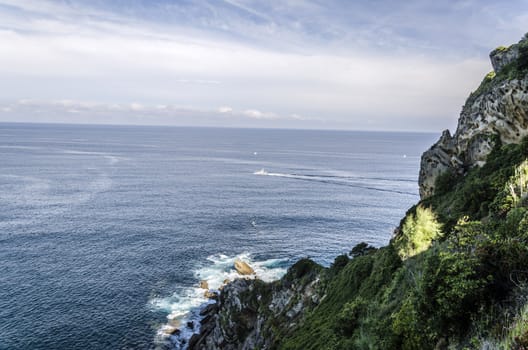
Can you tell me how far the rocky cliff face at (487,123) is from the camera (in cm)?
3922

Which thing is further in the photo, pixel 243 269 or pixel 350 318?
pixel 243 269

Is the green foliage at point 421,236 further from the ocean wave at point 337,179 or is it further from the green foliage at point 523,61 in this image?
the ocean wave at point 337,179

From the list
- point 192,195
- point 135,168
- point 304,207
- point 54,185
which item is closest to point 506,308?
point 304,207

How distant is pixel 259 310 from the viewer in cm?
5162

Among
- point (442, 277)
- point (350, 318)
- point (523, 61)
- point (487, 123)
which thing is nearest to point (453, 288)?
point (442, 277)

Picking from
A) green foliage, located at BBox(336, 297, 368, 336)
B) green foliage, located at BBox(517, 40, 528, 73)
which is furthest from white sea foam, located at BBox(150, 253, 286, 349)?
green foliage, located at BBox(517, 40, 528, 73)

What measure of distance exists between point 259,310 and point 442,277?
40.1 meters

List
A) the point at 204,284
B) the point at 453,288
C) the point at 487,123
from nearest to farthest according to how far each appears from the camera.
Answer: the point at 453,288 < the point at 487,123 < the point at 204,284

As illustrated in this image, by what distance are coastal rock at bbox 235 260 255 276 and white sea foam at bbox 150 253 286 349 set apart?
1.08 meters

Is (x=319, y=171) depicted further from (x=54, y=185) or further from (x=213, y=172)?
(x=54, y=185)

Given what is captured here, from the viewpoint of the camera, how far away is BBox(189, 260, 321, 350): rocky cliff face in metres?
44.9

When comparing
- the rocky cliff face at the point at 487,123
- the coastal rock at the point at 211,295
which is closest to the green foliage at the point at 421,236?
the rocky cliff face at the point at 487,123

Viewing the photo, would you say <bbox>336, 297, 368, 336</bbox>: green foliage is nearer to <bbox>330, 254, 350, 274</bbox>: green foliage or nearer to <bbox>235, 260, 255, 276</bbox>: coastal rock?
<bbox>330, 254, 350, 274</bbox>: green foliage

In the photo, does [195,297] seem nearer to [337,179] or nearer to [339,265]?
[339,265]
